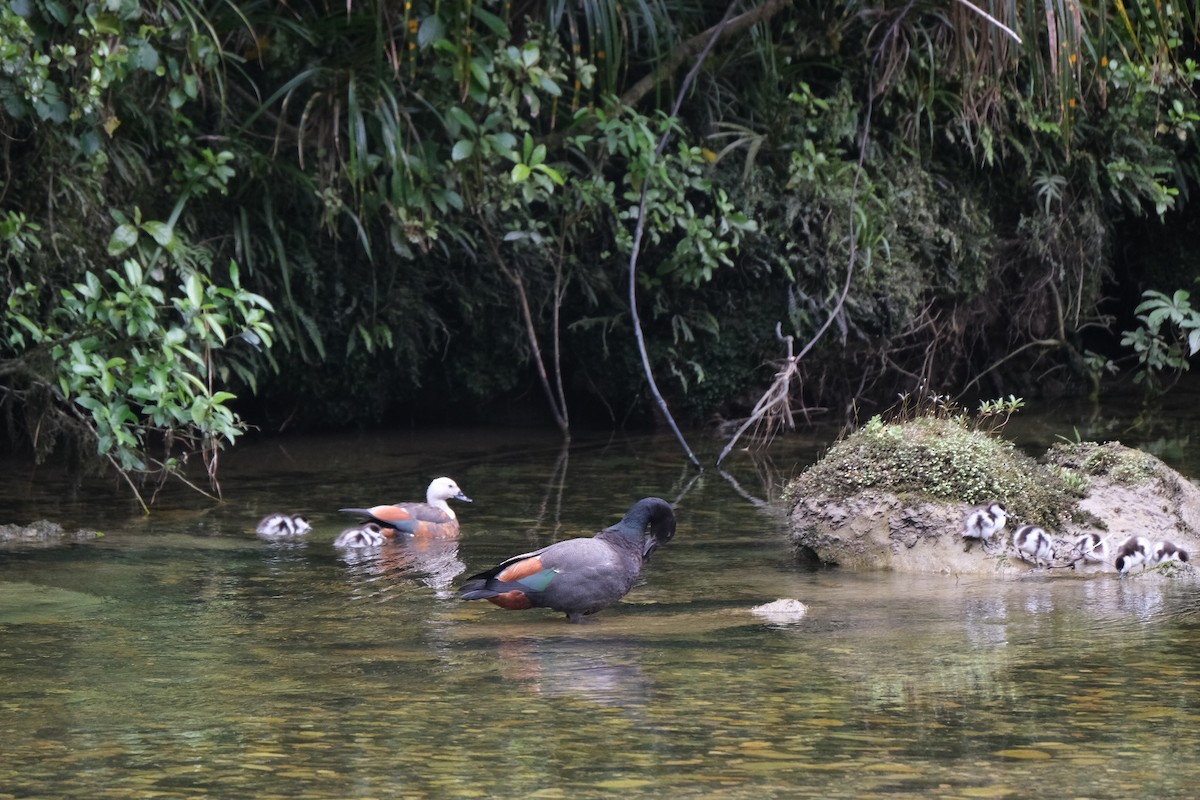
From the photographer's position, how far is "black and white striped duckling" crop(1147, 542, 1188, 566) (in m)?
6.66

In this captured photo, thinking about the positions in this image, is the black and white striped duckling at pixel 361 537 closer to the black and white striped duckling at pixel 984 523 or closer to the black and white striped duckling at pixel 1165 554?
the black and white striped duckling at pixel 984 523

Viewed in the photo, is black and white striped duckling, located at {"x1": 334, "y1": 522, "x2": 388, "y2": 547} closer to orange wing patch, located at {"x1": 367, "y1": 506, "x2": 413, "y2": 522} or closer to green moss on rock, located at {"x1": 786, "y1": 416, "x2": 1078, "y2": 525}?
orange wing patch, located at {"x1": 367, "y1": 506, "x2": 413, "y2": 522}

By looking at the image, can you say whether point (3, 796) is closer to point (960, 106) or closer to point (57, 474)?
point (57, 474)

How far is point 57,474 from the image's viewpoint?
10016 millimetres

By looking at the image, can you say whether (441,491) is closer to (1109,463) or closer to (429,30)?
(429,30)

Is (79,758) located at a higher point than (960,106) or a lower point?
lower

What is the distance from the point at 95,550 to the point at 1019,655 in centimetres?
452

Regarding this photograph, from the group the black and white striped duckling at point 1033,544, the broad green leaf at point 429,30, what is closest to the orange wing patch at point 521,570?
the black and white striped duckling at point 1033,544

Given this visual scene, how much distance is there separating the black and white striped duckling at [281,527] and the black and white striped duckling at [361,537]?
0.20 m

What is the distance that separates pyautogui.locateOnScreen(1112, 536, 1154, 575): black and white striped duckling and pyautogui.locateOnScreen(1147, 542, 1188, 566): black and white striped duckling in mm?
12

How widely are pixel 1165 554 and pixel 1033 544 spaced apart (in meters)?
0.56

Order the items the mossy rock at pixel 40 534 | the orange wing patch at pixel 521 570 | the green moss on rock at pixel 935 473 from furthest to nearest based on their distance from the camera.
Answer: the mossy rock at pixel 40 534 → the green moss on rock at pixel 935 473 → the orange wing patch at pixel 521 570

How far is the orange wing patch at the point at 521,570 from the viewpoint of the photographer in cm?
578

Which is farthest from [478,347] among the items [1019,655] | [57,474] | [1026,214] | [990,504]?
[1019,655]
